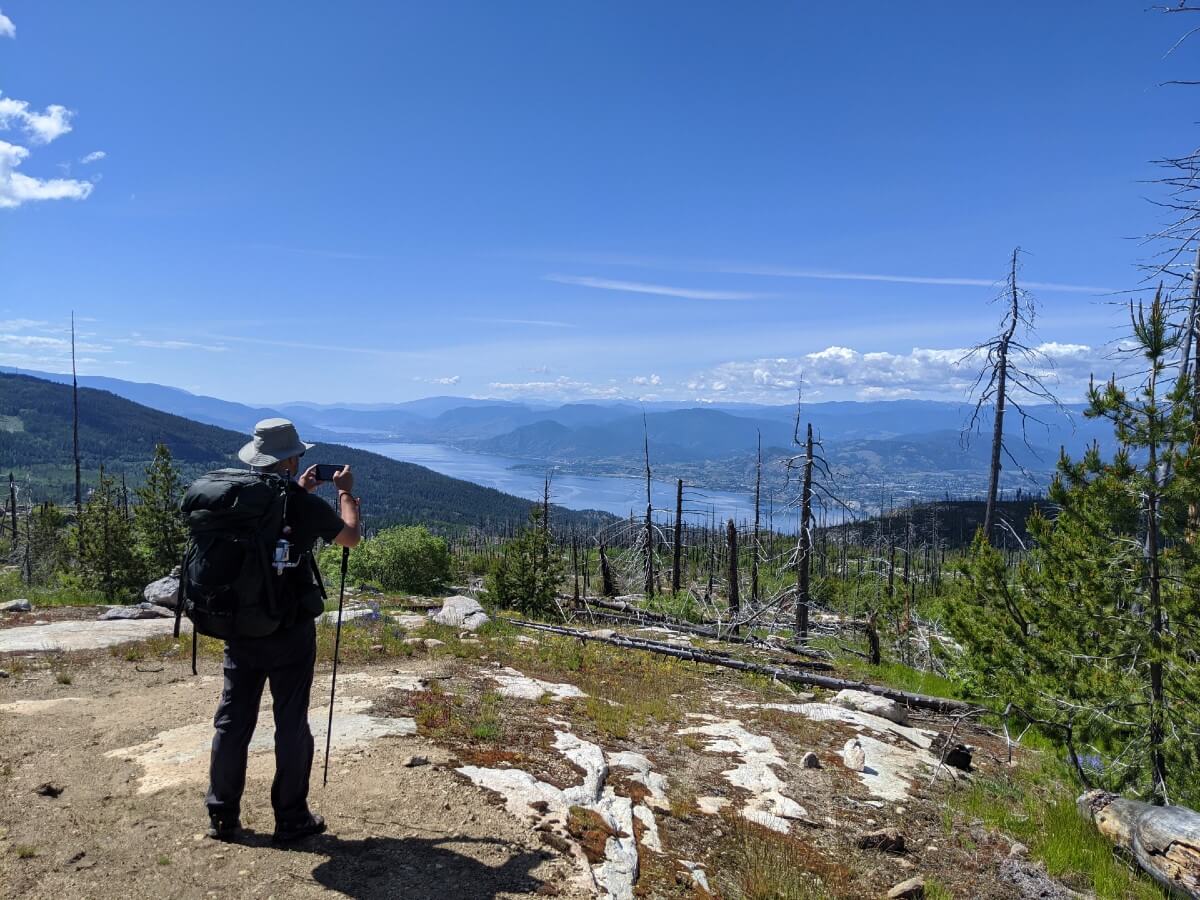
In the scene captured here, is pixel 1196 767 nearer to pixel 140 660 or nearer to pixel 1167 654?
pixel 1167 654

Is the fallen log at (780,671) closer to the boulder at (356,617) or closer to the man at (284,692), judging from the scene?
the boulder at (356,617)

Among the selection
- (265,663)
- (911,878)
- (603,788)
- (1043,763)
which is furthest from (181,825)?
(1043,763)

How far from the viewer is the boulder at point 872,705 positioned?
11.6 metres

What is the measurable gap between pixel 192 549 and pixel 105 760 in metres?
3.33

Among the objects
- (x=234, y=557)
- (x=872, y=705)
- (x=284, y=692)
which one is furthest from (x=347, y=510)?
(x=872, y=705)

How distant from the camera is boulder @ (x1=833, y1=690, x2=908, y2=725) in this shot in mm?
11562

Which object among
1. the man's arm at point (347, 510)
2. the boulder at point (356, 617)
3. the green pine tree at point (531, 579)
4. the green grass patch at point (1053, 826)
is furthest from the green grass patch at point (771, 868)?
the green pine tree at point (531, 579)

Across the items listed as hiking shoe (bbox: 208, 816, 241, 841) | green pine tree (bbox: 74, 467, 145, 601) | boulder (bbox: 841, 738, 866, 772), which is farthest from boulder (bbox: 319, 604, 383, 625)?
boulder (bbox: 841, 738, 866, 772)

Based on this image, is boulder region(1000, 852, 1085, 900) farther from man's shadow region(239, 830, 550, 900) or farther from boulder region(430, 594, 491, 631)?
boulder region(430, 594, 491, 631)

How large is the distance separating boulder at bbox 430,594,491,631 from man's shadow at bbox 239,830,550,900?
35.5 ft

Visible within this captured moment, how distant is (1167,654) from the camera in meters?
6.52

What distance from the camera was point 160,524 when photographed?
21828 mm

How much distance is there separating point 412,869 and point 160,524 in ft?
72.1

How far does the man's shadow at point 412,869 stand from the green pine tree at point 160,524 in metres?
20.6
